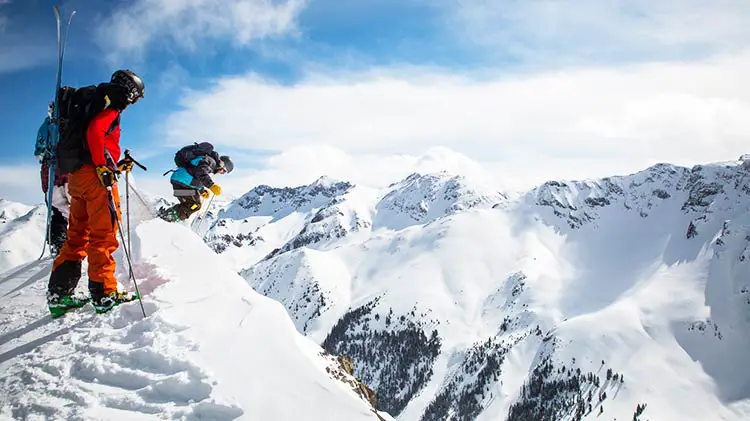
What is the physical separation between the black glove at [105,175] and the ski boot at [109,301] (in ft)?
6.64

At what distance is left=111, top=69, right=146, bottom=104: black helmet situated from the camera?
855 cm

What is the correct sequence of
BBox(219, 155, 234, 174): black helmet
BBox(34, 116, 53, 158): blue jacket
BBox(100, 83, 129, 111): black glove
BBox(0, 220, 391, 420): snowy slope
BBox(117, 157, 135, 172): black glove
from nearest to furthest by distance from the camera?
BBox(0, 220, 391, 420): snowy slope
BBox(100, 83, 129, 111): black glove
BBox(117, 157, 135, 172): black glove
BBox(34, 116, 53, 158): blue jacket
BBox(219, 155, 234, 174): black helmet

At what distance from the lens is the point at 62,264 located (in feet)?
27.9

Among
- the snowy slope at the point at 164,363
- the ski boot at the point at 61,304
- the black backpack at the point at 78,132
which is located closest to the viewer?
the snowy slope at the point at 164,363

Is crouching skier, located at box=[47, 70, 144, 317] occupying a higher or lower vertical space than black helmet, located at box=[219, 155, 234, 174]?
lower

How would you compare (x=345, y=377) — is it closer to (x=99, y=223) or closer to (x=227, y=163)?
(x=99, y=223)

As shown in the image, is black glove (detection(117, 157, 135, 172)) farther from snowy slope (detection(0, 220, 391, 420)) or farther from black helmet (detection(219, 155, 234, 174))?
black helmet (detection(219, 155, 234, 174))

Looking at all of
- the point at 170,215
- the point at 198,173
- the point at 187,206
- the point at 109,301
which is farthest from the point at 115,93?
the point at 170,215

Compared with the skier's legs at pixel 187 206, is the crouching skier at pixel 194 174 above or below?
above

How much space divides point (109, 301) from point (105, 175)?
7.49 feet

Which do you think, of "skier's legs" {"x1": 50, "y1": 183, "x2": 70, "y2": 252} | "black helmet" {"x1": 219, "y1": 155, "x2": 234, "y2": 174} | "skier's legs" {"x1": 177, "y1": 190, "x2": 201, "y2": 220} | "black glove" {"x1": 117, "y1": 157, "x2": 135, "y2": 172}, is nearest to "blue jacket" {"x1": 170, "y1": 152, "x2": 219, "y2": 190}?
"black helmet" {"x1": 219, "y1": 155, "x2": 234, "y2": 174}

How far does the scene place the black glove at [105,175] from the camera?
26.2 feet

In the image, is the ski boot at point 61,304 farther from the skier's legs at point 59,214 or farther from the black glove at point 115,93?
the black glove at point 115,93

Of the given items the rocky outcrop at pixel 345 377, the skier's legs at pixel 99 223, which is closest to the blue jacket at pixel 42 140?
the skier's legs at pixel 99 223
